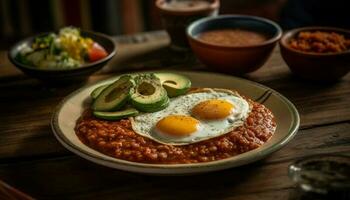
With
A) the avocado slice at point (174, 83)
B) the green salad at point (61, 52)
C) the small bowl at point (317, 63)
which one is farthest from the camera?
the green salad at point (61, 52)

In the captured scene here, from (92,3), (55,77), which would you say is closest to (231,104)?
(55,77)

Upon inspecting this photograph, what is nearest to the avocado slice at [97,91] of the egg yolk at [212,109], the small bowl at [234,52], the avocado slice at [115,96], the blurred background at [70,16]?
the avocado slice at [115,96]

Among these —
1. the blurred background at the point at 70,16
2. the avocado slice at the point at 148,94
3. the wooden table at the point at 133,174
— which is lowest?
the blurred background at the point at 70,16

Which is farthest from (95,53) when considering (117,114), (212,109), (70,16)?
(70,16)

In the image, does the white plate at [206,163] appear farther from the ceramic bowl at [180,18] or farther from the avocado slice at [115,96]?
the ceramic bowl at [180,18]

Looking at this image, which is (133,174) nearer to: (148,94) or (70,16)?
(148,94)

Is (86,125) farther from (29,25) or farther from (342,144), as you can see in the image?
(29,25)
